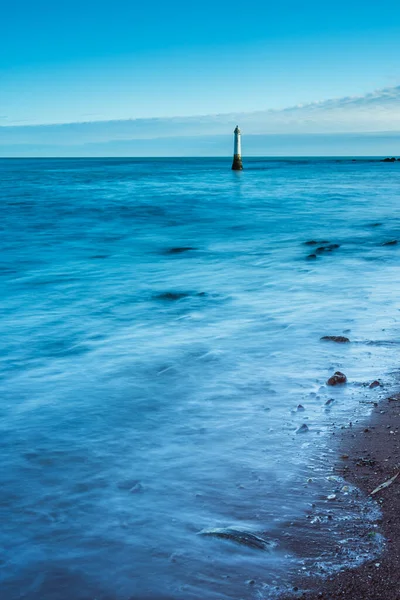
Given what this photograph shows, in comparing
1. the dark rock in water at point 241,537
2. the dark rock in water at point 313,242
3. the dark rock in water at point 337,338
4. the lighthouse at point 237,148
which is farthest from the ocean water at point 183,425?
the lighthouse at point 237,148

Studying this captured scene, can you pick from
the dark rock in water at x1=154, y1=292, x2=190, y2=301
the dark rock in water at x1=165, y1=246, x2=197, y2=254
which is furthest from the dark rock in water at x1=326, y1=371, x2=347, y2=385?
the dark rock in water at x1=165, y1=246, x2=197, y2=254

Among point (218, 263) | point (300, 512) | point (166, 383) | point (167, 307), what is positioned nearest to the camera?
point (300, 512)

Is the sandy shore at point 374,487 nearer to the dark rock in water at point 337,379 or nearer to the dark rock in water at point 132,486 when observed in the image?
the dark rock in water at point 337,379

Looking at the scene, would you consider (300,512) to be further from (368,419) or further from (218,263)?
(218,263)

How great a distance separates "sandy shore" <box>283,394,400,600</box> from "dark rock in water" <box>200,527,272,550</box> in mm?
393

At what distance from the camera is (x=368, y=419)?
18.5 ft

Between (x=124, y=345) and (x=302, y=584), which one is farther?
(x=124, y=345)

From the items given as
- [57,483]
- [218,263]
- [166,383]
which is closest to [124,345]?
[166,383]

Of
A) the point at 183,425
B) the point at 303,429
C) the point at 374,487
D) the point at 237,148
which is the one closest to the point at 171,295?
the point at 183,425

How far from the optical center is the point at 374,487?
14.4 ft

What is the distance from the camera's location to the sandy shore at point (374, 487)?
334 cm

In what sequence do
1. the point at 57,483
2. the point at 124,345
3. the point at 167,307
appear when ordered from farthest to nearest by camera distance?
1. the point at 167,307
2. the point at 124,345
3. the point at 57,483

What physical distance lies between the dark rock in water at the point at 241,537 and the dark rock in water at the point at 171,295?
8.15 meters

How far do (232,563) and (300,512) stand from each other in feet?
2.28
